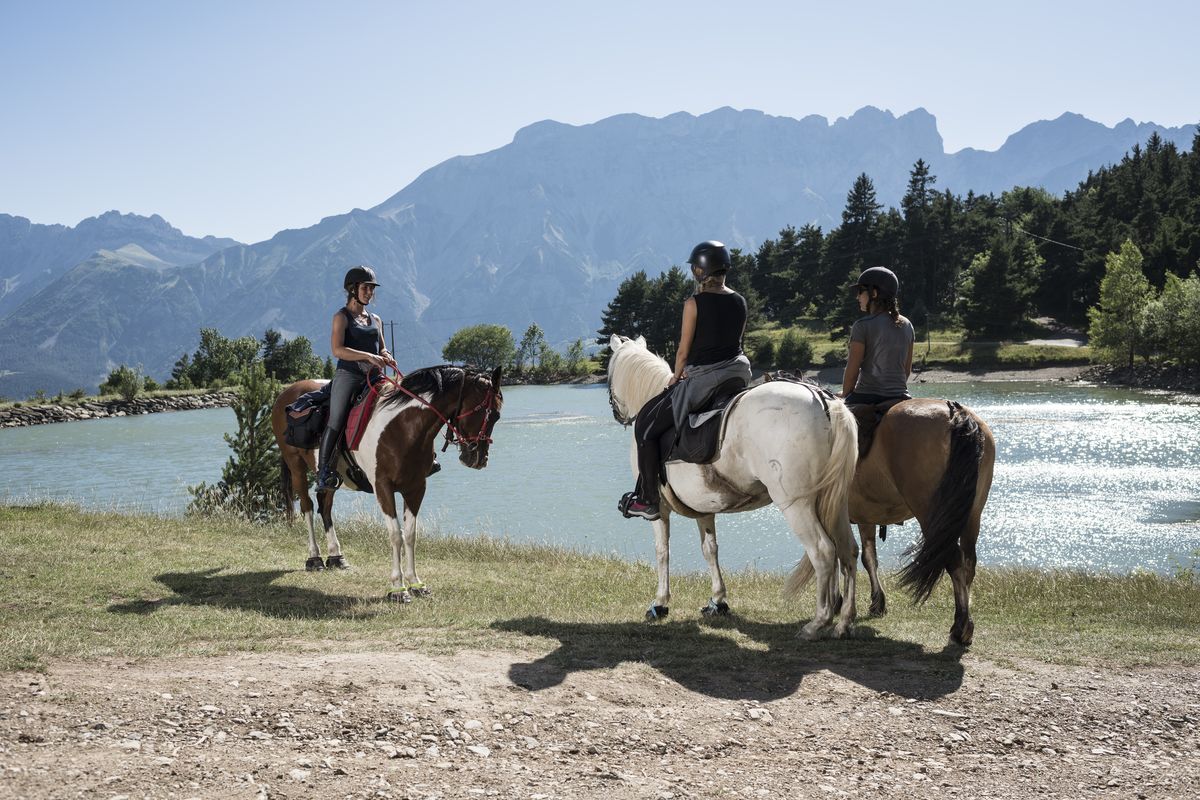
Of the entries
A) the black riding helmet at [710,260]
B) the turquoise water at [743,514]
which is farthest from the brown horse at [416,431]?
the turquoise water at [743,514]

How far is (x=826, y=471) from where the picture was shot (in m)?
7.96

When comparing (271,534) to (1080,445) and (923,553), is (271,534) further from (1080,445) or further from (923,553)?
(1080,445)

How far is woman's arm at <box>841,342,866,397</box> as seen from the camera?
30.8 feet

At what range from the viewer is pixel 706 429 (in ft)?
27.9

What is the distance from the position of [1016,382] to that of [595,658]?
75063 mm

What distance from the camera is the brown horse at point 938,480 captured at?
26.2ft

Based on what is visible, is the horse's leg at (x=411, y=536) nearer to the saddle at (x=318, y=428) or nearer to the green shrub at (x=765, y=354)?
the saddle at (x=318, y=428)

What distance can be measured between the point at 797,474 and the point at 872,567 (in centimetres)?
285

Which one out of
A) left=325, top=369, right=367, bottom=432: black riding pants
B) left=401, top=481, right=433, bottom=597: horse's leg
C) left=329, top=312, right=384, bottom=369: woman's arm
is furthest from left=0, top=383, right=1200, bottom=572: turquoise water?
left=329, top=312, right=384, bottom=369: woman's arm

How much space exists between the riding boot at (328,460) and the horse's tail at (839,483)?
6384 mm

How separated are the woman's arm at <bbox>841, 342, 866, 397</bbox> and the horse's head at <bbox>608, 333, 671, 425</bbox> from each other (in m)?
1.92

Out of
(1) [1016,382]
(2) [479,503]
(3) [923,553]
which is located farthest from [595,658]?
(1) [1016,382]

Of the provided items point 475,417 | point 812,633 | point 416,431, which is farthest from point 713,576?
point 416,431

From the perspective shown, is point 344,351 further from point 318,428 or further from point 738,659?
point 738,659
